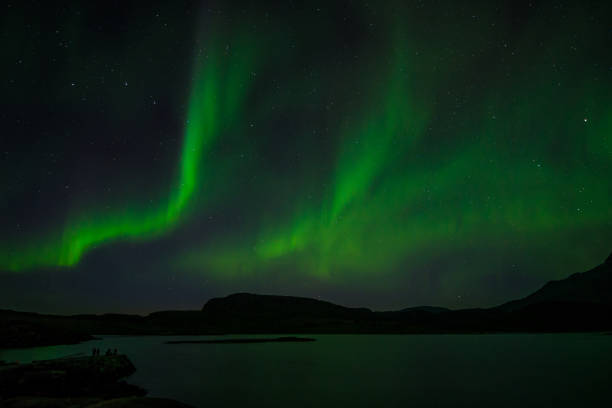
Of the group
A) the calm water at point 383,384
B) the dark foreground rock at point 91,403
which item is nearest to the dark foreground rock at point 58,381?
the calm water at point 383,384

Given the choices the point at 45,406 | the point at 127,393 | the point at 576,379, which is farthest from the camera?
the point at 576,379

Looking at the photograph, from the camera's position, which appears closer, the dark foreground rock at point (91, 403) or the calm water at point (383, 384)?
the dark foreground rock at point (91, 403)

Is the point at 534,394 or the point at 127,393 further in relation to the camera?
the point at 534,394

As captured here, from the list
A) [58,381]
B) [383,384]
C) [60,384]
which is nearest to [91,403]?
[60,384]

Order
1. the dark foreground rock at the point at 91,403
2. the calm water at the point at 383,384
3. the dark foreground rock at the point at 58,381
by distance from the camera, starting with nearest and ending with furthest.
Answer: the dark foreground rock at the point at 91,403 < the dark foreground rock at the point at 58,381 < the calm water at the point at 383,384

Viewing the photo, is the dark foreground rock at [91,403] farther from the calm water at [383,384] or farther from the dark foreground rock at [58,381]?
the calm water at [383,384]

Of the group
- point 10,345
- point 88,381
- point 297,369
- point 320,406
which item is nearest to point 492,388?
point 320,406

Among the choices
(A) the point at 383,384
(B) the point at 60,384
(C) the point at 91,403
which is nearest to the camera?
(C) the point at 91,403

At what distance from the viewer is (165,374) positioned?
53500 millimetres

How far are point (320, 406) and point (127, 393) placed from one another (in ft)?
48.2

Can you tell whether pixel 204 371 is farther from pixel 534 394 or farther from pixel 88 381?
pixel 534 394

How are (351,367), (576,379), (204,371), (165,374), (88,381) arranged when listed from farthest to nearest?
(351,367), (204,371), (165,374), (576,379), (88,381)

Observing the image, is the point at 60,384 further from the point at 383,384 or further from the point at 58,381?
the point at 383,384

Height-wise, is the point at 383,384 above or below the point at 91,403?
below
